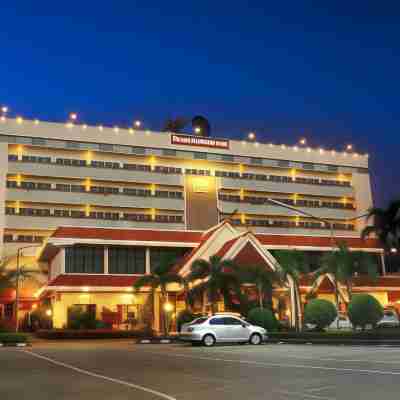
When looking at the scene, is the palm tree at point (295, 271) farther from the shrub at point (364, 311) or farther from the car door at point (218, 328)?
the car door at point (218, 328)

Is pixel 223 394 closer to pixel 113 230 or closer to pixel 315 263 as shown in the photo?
pixel 113 230

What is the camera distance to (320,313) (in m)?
34.0

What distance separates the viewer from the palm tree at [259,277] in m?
42.6

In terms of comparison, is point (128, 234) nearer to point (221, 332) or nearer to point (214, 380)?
point (221, 332)

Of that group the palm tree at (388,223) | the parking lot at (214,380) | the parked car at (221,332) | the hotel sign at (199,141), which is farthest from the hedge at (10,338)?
the hotel sign at (199,141)

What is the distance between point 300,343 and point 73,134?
49.9 metres

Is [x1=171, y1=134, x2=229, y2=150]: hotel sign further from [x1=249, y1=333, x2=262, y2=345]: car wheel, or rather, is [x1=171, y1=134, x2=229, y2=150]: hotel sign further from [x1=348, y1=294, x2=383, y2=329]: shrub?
[x1=348, y1=294, x2=383, y2=329]: shrub

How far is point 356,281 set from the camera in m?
59.7

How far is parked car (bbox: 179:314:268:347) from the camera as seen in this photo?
1176 inches

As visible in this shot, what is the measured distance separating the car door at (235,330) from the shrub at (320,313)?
5528 mm

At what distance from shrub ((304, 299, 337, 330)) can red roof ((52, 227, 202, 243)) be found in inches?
968

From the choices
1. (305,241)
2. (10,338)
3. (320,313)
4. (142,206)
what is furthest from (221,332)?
(142,206)

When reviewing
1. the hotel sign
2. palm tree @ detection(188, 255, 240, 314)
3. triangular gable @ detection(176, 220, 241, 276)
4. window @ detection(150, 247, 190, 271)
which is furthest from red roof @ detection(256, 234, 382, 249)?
the hotel sign

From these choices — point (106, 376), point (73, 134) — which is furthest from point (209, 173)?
point (106, 376)
